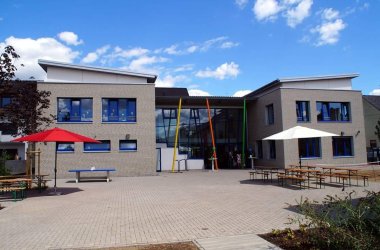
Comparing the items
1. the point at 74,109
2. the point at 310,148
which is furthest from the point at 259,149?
the point at 74,109

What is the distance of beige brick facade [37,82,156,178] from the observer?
916 inches

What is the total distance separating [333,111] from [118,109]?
17.0m

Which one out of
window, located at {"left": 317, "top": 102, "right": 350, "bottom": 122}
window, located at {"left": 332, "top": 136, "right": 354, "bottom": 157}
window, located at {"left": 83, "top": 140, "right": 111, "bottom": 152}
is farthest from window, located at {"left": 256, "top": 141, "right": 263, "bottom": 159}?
window, located at {"left": 83, "top": 140, "right": 111, "bottom": 152}

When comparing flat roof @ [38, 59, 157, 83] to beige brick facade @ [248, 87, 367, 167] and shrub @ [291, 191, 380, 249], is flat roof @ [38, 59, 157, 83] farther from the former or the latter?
shrub @ [291, 191, 380, 249]

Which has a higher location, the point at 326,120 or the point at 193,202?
the point at 326,120

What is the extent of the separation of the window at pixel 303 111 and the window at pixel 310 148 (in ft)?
5.44

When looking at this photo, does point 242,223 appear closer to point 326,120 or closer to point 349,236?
point 349,236

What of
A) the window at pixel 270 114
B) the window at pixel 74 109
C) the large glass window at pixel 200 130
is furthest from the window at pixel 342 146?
the window at pixel 74 109

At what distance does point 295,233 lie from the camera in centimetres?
686

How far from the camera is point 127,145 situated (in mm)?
24375

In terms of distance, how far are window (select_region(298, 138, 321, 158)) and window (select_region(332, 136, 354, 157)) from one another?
1.65 metres

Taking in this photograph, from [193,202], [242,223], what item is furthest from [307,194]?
[242,223]

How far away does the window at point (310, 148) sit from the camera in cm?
2698

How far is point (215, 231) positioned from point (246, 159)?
24919mm
